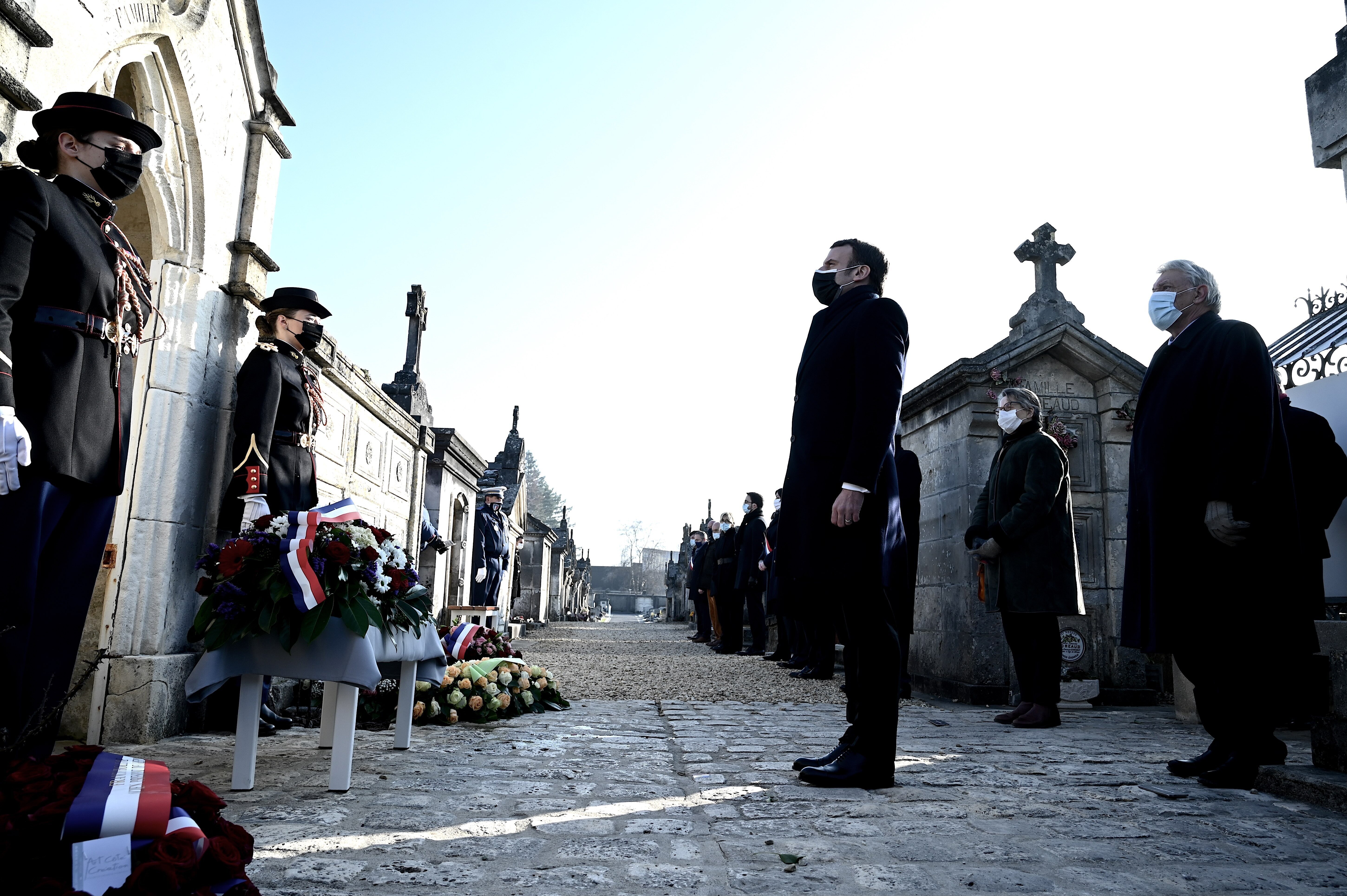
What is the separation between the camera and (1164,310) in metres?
4.36

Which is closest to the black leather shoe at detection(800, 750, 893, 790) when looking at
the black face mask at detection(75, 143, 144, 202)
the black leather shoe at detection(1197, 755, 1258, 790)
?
the black leather shoe at detection(1197, 755, 1258, 790)

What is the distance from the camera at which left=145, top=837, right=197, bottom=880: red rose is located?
1530 millimetres

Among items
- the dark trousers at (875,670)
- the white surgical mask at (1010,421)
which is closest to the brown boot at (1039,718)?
the white surgical mask at (1010,421)

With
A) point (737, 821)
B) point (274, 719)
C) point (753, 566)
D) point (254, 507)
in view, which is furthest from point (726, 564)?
point (737, 821)

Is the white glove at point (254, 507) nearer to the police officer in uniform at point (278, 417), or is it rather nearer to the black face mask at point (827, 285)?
the police officer in uniform at point (278, 417)

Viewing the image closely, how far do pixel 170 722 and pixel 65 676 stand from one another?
1.72 metres

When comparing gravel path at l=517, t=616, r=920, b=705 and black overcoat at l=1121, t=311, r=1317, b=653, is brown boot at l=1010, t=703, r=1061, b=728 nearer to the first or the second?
gravel path at l=517, t=616, r=920, b=705

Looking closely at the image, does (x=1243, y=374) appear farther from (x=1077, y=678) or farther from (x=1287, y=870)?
(x=1077, y=678)

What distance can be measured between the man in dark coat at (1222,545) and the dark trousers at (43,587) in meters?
4.08

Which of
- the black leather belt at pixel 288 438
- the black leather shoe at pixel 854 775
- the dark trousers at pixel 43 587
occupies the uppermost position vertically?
the black leather belt at pixel 288 438

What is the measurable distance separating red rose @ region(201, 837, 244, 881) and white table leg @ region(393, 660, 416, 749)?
2679 millimetres

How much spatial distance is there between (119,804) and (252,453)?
3.16m

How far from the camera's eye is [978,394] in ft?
24.2

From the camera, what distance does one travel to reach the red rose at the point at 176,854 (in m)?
1.53
